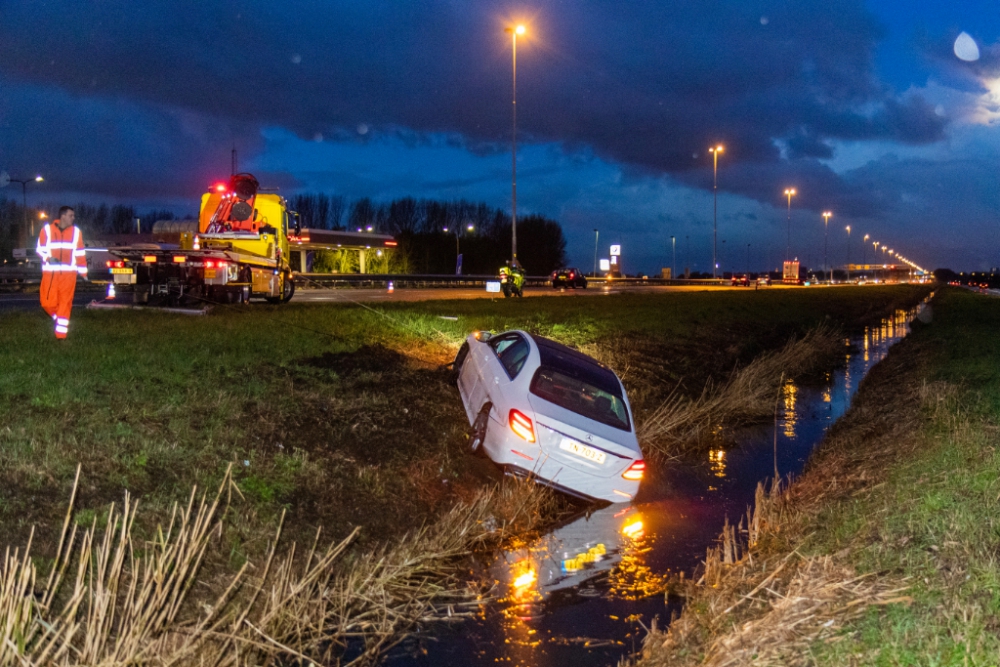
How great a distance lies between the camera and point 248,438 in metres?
9.50

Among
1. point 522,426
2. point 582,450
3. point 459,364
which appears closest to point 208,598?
point 522,426

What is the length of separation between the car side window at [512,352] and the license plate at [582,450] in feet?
3.84

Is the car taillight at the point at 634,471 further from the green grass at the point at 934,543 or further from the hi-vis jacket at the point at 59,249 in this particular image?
the hi-vis jacket at the point at 59,249

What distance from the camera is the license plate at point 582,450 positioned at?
9547 millimetres

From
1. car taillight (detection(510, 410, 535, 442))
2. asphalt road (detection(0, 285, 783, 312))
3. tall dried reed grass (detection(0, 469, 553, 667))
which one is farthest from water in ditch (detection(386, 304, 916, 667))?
asphalt road (detection(0, 285, 783, 312))

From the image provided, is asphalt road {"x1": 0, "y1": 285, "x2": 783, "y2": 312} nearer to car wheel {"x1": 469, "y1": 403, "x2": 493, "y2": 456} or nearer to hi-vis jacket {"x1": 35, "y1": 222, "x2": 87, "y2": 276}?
hi-vis jacket {"x1": 35, "y1": 222, "x2": 87, "y2": 276}

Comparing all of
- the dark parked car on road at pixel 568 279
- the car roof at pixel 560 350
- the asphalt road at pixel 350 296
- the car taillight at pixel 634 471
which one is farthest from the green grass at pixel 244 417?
the dark parked car on road at pixel 568 279

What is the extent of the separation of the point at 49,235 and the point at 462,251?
85.3 m

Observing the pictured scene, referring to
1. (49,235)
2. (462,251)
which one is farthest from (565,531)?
(462,251)

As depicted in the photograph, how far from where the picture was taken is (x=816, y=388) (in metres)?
22.2

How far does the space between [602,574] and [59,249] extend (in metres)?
8.68

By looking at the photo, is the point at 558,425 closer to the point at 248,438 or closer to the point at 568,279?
the point at 248,438

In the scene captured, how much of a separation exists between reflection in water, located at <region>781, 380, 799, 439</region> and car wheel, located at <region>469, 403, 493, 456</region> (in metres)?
7.26

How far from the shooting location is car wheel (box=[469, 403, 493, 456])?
413 inches
